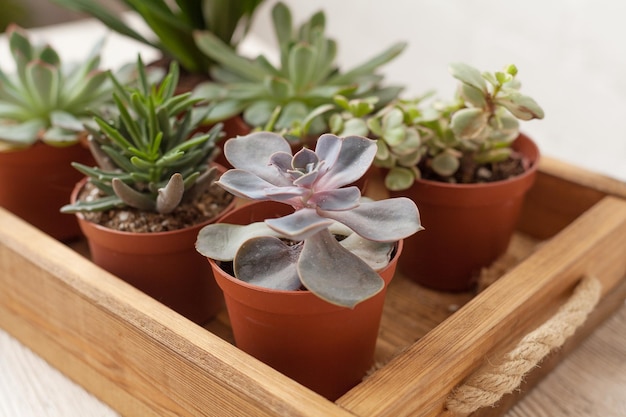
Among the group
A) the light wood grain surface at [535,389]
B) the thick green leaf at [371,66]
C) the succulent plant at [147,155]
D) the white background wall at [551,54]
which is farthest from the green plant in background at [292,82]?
the white background wall at [551,54]

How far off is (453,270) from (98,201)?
1.21 ft

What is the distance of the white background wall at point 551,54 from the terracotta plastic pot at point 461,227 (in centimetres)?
52

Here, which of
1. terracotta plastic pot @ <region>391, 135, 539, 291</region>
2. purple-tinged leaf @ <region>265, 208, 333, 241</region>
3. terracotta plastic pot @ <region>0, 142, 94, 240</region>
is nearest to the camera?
purple-tinged leaf @ <region>265, 208, 333, 241</region>

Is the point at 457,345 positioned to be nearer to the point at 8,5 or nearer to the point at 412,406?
the point at 412,406

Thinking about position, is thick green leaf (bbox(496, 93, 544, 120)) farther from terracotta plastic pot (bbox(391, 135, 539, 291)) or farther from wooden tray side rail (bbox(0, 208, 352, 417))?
wooden tray side rail (bbox(0, 208, 352, 417))

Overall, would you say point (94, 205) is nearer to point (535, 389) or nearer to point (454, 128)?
point (454, 128)

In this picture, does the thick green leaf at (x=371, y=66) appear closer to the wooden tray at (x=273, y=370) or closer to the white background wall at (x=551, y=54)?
the wooden tray at (x=273, y=370)

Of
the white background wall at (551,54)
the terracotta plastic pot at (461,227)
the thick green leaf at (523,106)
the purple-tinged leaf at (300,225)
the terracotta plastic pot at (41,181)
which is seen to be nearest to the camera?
the purple-tinged leaf at (300,225)

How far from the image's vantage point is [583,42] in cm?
137

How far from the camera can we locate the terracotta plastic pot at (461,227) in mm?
733

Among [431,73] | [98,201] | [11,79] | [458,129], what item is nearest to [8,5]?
[431,73]

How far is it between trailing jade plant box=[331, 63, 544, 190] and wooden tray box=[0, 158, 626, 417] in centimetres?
12

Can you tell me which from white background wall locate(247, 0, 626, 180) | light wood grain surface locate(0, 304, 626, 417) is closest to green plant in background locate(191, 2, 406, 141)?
light wood grain surface locate(0, 304, 626, 417)

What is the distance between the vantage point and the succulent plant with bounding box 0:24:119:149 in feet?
2.62
